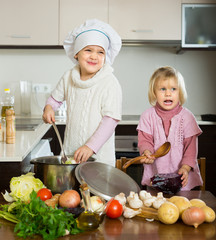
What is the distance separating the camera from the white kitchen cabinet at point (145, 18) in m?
3.23

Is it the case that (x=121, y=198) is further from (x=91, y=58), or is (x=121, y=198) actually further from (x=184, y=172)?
(x=91, y=58)

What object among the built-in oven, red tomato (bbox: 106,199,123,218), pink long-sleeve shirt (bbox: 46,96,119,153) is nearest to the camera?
red tomato (bbox: 106,199,123,218)

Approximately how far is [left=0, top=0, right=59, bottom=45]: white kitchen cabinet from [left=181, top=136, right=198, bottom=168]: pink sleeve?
1818 mm

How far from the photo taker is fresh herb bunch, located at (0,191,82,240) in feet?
2.96

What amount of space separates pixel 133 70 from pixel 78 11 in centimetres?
73

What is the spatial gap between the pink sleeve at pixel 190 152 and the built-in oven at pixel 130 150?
0.91 metres

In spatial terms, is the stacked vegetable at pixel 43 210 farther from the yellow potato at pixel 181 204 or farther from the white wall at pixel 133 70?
the white wall at pixel 133 70

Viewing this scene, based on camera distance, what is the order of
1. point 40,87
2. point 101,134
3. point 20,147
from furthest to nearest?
point 40,87, point 20,147, point 101,134

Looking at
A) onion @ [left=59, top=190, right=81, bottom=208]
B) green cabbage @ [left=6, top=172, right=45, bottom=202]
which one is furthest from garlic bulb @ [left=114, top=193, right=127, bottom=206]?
green cabbage @ [left=6, top=172, right=45, bottom=202]

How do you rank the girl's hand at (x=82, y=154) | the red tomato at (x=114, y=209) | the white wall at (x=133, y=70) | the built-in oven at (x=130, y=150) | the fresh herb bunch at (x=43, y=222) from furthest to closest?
the white wall at (x=133, y=70) → the built-in oven at (x=130, y=150) → the girl's hand at (x=82, y=154) → the red tomato at (x=114, y=209) → the fresh herb bunch at (x=43, y=222)

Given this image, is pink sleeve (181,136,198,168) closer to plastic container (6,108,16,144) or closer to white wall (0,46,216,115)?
plastic container (6,108,16,144)

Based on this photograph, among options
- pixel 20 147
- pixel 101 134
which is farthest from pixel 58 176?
pixel 20 147

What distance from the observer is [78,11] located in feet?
10.6

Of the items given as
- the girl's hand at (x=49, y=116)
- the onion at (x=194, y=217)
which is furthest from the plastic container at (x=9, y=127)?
the onion at (x=194, y=217)
